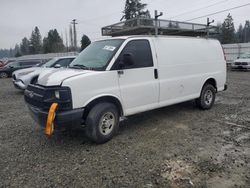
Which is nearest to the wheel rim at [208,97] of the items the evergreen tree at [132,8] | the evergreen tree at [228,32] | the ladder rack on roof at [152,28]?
the ladder rack on roof at [152,28]

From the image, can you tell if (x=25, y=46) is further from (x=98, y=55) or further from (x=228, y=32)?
(x=98, y=55)

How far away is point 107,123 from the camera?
14.1 ft

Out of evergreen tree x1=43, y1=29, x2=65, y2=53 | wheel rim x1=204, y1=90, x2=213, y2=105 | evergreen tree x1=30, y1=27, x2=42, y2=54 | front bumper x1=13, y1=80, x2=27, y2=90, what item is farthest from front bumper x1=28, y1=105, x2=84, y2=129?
evergreen tree x1=30, y1=27, x2=42, y2=54

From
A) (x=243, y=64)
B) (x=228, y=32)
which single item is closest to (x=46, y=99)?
(x=243, y=64)

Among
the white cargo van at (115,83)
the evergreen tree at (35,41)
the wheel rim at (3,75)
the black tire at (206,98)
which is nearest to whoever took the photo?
the white cargo van at (115,83)

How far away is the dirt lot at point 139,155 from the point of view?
3092 millimetres

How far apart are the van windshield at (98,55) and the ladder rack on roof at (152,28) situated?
0.92 metres

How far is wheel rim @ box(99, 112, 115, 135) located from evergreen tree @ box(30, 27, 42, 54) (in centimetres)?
8051

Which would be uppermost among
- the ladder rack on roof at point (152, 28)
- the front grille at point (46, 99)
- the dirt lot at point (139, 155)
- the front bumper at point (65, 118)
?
the ladder rack on roof at point (152, 28)

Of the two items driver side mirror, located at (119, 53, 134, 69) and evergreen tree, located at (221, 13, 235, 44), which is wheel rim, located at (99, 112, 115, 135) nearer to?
driver side mirror, located at (119, 53, 134, 69)

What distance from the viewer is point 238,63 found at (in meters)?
19.0

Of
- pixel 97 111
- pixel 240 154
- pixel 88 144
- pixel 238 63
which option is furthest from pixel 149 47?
pixel 238 63

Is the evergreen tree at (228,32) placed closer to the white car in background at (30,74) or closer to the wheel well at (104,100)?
the white car in background at (30,74)

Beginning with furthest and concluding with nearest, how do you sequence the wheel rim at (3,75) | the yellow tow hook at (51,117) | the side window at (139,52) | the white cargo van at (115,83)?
the wheel rim at (3,75) < the side window at (139,52) < the white cargo van at (115,83) < the yellow tow hook at (51,117)
